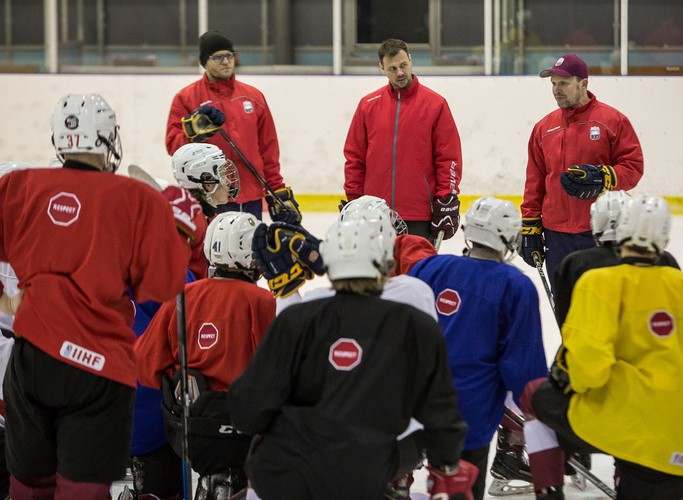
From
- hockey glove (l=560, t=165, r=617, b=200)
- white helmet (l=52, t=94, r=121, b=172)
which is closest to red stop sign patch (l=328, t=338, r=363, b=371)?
white helmet (l=52, t=94, r=121, b=172)

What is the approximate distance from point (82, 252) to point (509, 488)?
1694 mm

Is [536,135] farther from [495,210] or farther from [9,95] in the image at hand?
[9,95]

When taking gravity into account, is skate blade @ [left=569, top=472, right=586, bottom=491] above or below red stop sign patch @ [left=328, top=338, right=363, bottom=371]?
below

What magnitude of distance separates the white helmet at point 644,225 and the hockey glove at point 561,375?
32cm

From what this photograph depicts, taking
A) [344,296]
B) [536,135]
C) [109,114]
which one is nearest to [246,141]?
[536,135]

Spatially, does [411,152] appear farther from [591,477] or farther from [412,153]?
[591,477]

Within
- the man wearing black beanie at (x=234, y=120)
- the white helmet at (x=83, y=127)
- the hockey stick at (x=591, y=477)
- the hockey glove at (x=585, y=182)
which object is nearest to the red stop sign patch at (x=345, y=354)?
the white helmet at (x=83, y=127)

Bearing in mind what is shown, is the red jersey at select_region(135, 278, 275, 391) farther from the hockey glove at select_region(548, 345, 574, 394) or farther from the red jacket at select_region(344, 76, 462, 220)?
the red jacket at select_region(344, 76, 462, 220)

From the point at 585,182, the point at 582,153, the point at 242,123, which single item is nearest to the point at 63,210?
the point at 585,182

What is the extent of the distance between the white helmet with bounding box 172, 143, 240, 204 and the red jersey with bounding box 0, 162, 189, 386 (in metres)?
1.23

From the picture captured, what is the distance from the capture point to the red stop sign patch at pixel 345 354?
7.39 feet

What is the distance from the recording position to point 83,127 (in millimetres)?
2574

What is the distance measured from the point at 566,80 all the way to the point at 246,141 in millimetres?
1572

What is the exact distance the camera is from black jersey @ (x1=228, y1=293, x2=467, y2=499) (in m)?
2.25
